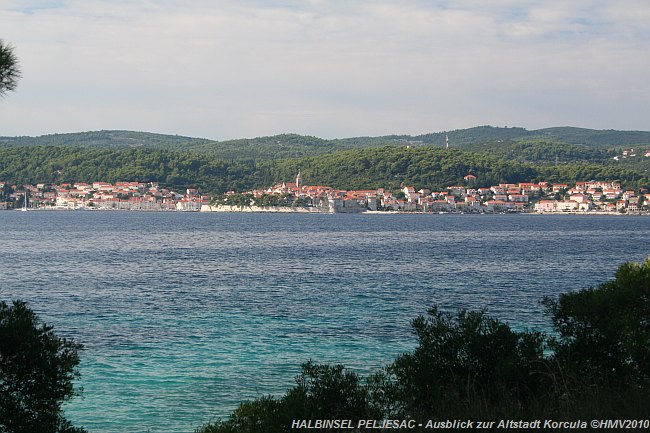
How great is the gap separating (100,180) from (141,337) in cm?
16034

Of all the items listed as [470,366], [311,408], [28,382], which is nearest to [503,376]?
[470,366]

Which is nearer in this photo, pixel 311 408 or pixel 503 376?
pixel 311 408

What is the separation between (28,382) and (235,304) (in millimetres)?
16516

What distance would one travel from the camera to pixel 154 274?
1393 inches

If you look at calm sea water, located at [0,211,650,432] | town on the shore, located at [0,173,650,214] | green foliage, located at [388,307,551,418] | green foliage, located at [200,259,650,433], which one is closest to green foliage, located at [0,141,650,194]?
town on the shore, located at [0,173,650,214]

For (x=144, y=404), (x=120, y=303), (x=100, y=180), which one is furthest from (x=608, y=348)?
(x=100, y=180)

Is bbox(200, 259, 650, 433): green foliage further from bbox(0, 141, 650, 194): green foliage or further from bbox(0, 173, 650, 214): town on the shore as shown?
bbox(0, 141, 650, 194): green foliage

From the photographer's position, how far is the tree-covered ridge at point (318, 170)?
16738 cm

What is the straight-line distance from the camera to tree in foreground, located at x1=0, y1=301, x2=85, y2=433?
8875mm

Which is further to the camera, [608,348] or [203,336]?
[203,336]

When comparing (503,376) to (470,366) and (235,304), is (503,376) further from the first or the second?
(235,304)

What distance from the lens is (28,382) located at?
8.99 meters

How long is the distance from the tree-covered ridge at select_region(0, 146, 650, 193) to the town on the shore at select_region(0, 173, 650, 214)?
305 cm

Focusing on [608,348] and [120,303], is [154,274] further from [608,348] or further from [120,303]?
[608,348]
